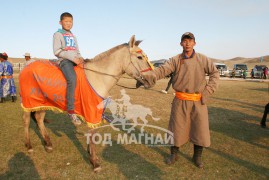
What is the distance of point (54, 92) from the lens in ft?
15.2

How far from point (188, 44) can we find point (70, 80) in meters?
2.40

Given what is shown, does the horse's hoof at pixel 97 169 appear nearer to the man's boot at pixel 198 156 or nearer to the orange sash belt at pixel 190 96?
the man's boot at pixel 198 156

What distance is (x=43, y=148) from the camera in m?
5.49

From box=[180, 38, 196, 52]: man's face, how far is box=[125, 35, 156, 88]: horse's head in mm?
793

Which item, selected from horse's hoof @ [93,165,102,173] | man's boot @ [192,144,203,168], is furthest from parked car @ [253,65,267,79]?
horse's hoof @ [93,165,102,173]

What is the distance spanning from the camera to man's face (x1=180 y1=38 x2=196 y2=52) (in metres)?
4.38

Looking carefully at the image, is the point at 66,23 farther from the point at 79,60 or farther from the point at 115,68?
the point at 115,68

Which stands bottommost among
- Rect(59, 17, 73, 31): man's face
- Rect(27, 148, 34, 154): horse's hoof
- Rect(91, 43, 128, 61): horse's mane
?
Rect(27, 148, 34, 154): horse's hoof

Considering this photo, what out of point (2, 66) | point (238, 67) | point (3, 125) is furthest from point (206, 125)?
point (238, 67)

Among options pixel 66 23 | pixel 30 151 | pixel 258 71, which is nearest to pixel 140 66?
pixel 66 23

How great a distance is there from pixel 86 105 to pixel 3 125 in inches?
180

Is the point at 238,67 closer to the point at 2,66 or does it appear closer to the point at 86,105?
the point at 2,66

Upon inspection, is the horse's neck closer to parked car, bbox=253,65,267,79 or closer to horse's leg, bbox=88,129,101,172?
horse's leg, bbox=88,129,101,172

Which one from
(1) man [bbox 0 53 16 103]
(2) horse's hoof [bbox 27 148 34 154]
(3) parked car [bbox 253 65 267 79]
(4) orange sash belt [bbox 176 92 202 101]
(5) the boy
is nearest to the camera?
(5) the boy
